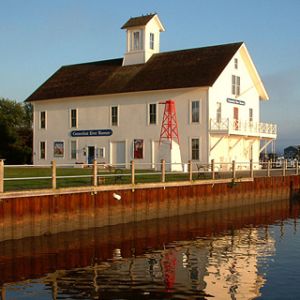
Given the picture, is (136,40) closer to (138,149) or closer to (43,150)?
(138,149)

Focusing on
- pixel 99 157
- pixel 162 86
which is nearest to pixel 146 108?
pixel 162 86

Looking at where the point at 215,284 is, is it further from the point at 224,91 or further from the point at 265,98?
the point at 265,98

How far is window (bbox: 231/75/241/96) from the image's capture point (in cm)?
4371

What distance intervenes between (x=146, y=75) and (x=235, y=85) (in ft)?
22.6

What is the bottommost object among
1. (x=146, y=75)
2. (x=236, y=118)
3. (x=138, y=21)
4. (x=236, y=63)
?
(x=236, y=118)

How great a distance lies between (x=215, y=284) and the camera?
47.1 feet

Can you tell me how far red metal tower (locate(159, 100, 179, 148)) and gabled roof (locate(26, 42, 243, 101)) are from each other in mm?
1737

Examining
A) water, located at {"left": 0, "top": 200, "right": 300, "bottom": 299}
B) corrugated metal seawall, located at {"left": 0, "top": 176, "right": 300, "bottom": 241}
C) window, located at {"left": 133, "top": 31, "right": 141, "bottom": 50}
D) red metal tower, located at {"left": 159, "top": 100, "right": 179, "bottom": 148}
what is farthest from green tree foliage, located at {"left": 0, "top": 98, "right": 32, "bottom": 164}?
water, located at {"left": 0, "top": 200, "right": 300, "bottom": 299}

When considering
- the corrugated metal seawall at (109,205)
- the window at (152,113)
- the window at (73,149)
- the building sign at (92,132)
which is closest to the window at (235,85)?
the window at (152,113)

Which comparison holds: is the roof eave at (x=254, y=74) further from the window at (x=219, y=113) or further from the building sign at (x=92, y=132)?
the building sign at (x=92, y=132)

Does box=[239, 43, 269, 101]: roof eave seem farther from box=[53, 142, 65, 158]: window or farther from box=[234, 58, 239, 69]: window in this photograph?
box=[53, 142, 65, 158]: window

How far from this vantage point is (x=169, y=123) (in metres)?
40.3

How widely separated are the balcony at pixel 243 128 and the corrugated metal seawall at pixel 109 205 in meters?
7.07

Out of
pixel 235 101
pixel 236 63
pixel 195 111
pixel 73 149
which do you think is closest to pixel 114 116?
pixel 73 149
